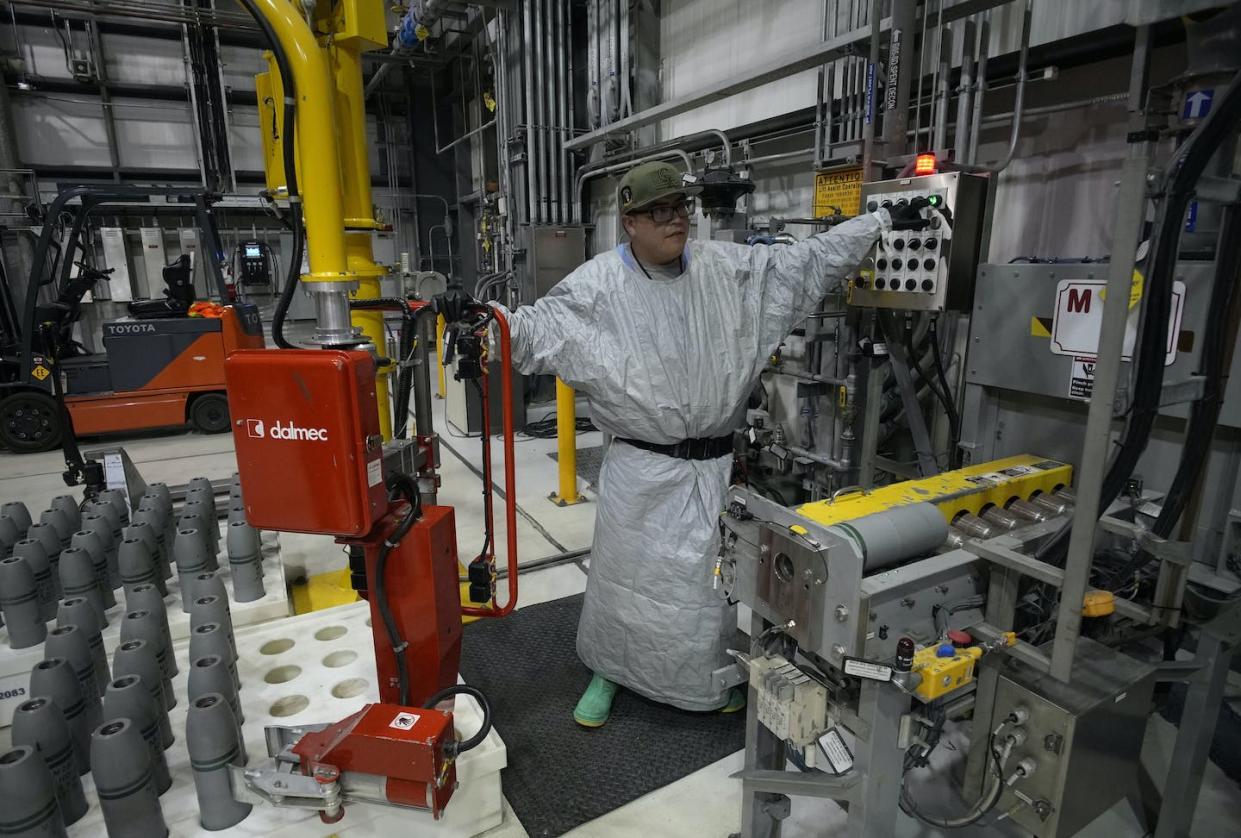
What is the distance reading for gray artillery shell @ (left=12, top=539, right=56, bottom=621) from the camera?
6.36 ft

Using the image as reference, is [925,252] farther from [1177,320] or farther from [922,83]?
[922,83]

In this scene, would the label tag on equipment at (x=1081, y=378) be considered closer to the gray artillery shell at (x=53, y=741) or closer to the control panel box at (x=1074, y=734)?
the control panel box at (x=1074, y=734)

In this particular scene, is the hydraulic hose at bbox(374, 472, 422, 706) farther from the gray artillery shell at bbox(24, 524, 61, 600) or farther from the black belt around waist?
the gray artillery shell at bbox(24, 524, 61, 600)

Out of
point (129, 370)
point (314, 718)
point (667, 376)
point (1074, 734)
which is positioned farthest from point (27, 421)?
point (1074, 734)

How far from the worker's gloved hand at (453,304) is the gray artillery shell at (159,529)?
140 centimetres

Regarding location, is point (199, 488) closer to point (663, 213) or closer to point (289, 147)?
point (289, 147)

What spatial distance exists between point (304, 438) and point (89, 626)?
949mm

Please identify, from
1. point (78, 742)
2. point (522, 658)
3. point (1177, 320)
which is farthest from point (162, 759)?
point (1177, 320)

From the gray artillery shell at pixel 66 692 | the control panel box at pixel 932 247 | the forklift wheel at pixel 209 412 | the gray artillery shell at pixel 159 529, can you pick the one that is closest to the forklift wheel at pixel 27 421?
the forklift wheel at pixel 209 412

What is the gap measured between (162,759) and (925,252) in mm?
2222

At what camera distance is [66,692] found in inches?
55.3

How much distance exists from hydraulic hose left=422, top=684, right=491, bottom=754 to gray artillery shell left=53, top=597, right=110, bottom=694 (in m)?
0.84

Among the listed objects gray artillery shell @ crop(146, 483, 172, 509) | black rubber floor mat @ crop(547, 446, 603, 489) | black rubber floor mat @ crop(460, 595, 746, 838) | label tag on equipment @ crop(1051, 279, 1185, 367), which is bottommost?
black rubber floor mat @ crop(460, 595, 746, 838)

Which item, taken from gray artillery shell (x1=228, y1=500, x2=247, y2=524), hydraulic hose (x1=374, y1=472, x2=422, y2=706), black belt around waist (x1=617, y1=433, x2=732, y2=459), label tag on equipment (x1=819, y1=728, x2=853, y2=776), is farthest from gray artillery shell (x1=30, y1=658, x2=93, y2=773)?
label tag on equipment (x1=819, y1=728, x2=853, y2=776)
